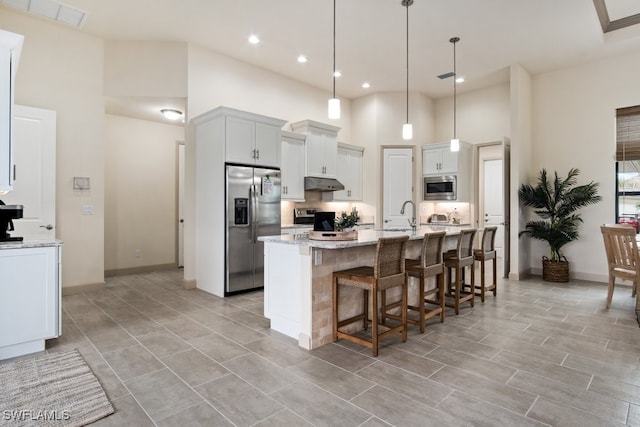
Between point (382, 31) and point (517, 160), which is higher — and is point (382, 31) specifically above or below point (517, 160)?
above

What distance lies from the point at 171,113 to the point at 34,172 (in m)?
2.17

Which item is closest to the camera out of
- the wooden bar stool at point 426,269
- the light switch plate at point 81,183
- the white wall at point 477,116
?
the wooden bar stool at point 426,269

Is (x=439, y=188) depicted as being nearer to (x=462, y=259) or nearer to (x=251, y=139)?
(x=462, y=259)

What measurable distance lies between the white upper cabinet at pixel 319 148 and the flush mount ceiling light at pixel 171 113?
1.98 meters

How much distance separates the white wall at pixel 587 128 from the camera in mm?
5633

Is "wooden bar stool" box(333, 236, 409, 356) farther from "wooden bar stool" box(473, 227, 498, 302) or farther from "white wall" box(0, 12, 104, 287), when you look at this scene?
"white wall" box(0, 12, 104, 287)

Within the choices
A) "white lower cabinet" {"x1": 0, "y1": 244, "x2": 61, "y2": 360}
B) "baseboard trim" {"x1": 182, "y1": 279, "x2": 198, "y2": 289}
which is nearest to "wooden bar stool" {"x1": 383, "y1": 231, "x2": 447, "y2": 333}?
"white lower cabinet" {"x1": 0, "y1": 244, "x2": 61, "y2": 360}

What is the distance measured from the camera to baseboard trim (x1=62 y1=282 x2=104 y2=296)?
4.76 m

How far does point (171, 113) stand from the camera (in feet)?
19.1

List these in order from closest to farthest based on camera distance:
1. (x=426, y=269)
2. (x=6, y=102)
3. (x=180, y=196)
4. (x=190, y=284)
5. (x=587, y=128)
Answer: (x=6, y=102) → (x=426, y=269) → (x=190, y=284) → (x=587, y=128) → (x=180, y=196)

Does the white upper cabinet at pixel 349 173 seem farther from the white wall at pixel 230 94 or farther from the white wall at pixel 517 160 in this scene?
the white wall at pixel 517 160

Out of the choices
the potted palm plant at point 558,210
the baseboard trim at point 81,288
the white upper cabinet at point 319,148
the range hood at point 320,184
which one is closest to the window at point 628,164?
the potted palm plant at point 558,210

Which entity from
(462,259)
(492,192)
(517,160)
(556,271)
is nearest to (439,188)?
(517,160)

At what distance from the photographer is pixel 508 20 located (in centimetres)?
450
